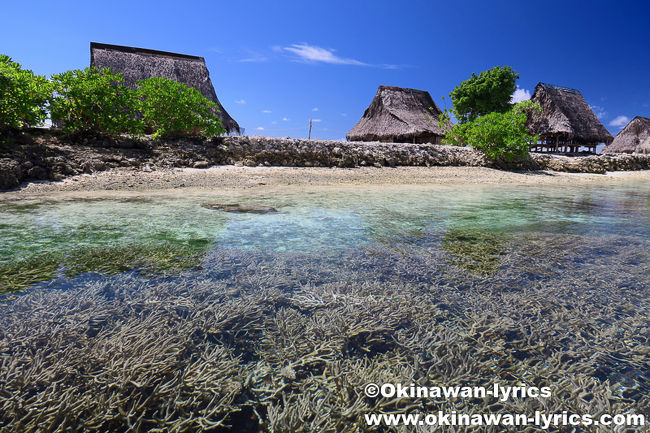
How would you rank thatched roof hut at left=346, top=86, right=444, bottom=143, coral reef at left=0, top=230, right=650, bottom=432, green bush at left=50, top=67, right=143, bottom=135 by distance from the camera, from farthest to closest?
thatched roof hut at left=346, top=86, right=444, bottom=143 < green bush at left=50, top=67, right=143, bottom=135 < coral reef at left=0, top=230, right=650, bottom=432

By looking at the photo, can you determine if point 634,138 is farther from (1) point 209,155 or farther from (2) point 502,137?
(1) point 209,155

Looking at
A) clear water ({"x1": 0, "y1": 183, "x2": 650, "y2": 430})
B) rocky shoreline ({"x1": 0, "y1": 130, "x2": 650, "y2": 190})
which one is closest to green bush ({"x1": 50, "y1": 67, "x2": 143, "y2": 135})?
rocky shoreline ({"x1": 0, "y1": 130, "x2": 650, "y2": 190})

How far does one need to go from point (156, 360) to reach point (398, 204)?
5784mm

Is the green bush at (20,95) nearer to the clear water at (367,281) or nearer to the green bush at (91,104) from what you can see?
the green bush at (91,104)

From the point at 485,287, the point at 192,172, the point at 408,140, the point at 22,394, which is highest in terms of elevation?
the point at 408,140

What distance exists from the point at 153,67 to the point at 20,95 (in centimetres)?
1067

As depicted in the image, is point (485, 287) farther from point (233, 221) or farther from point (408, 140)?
point (408, 140)

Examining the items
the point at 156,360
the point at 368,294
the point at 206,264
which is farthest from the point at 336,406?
the point at 206,264

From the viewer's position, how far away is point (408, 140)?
23672 millimetres

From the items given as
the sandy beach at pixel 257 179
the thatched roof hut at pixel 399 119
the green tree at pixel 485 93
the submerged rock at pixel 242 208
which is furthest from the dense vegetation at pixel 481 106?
the submerged rock at pixel 242 208

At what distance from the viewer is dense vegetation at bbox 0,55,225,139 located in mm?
9266

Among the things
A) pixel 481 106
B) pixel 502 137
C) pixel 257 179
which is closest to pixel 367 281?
pixel 257 179

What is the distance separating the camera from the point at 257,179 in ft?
33.5

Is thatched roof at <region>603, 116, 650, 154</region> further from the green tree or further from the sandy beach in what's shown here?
the sandy beach
